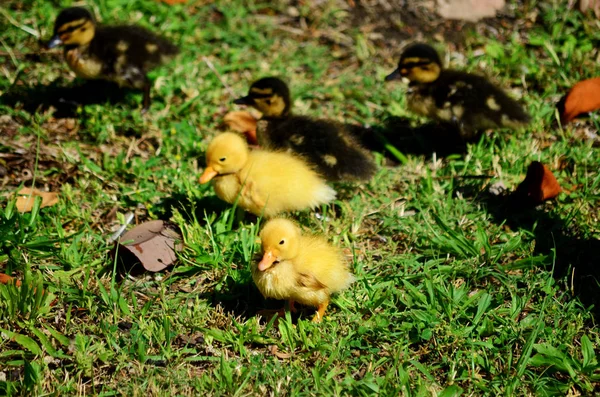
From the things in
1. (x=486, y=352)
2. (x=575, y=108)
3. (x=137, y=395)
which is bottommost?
(x=137, y=395)

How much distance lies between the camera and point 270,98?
4.49 meters

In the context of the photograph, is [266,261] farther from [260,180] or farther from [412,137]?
[412,137]

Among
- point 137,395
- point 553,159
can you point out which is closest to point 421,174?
point 553,159

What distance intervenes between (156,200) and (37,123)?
1290 millimetres

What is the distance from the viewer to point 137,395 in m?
2.81

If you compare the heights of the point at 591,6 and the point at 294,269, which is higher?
the point at 591,6

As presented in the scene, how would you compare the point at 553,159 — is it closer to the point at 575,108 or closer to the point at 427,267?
the point at 575,108

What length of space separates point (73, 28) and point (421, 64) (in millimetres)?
2534

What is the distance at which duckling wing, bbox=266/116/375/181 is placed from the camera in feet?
13.3

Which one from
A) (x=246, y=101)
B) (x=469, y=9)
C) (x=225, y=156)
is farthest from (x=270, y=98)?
(x=469, y=9)

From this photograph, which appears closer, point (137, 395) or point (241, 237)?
point (137, 395)

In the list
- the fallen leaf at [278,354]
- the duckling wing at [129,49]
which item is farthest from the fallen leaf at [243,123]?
the fallen leaf at [278,354]

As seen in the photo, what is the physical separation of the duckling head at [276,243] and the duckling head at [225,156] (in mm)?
728

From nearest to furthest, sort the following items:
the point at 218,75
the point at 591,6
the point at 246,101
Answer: the point at 246,101, the point at 218,75, the point at 591,6
